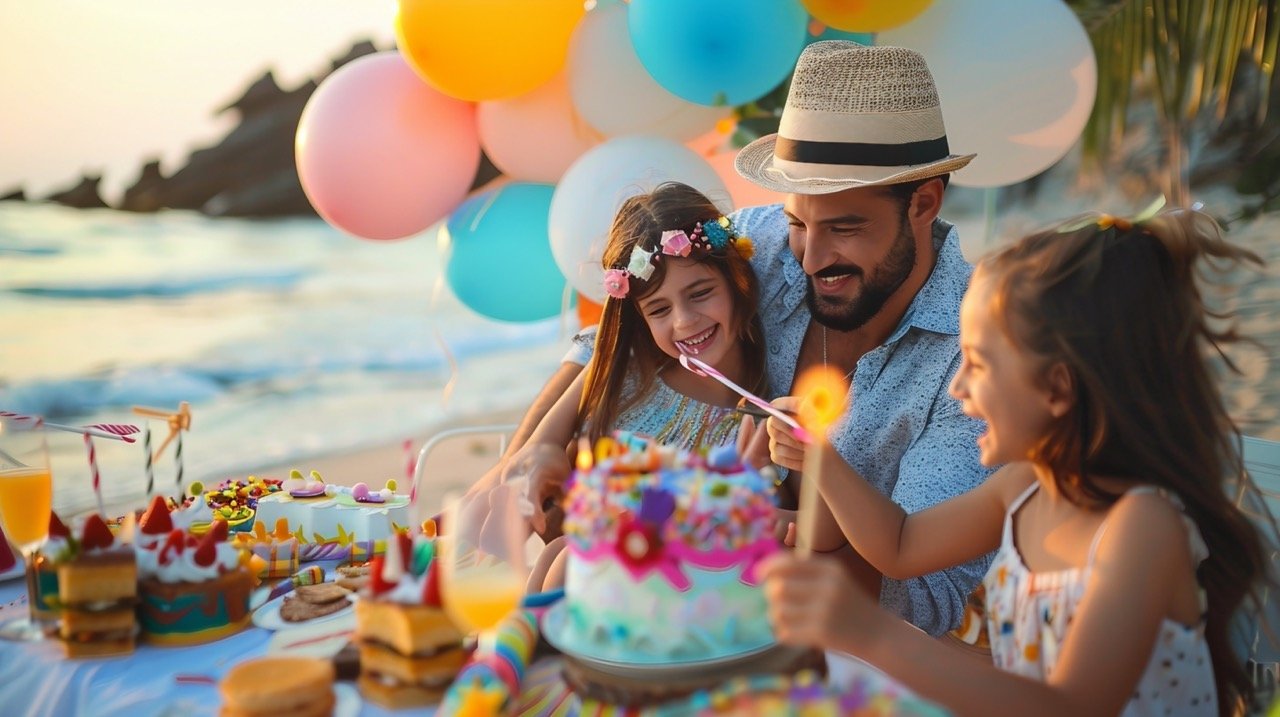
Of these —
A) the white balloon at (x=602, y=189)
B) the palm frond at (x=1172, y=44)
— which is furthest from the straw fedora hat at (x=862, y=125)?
the palm frond at (x=1172, y=44)

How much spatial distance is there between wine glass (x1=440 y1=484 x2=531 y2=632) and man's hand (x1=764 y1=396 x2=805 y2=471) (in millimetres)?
497

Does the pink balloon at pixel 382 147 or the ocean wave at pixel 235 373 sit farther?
the ocean wave at pixel 235 373

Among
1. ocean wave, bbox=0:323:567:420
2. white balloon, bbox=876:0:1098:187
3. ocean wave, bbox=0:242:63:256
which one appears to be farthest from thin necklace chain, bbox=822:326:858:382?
ocean wave, bbox=0:242:63:256

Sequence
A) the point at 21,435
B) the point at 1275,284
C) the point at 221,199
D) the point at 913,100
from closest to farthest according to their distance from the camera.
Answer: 1. the point at 21,435
2. the point at 913,100
3. the point at 1275,284
4. the point at 221,199

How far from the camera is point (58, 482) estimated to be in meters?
7.35

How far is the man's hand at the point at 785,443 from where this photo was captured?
1.72 meters

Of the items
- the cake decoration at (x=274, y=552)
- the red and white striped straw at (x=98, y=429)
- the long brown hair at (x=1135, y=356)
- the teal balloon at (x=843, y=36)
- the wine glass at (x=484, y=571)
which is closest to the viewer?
the wine glass at (x=484, y=571)

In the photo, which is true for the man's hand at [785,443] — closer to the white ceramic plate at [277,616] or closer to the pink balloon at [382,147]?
the white ceramic plate at [277,616]

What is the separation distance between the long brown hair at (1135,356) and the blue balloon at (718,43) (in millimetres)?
1706

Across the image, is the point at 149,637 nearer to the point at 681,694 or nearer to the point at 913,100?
the point at 681,694

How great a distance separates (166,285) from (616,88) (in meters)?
9.19

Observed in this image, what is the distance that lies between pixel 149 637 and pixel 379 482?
6.34 meters

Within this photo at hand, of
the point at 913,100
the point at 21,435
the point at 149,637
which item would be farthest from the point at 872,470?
the point at 21,435

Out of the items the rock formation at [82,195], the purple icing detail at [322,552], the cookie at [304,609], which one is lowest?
the rock formation at [82,195]
